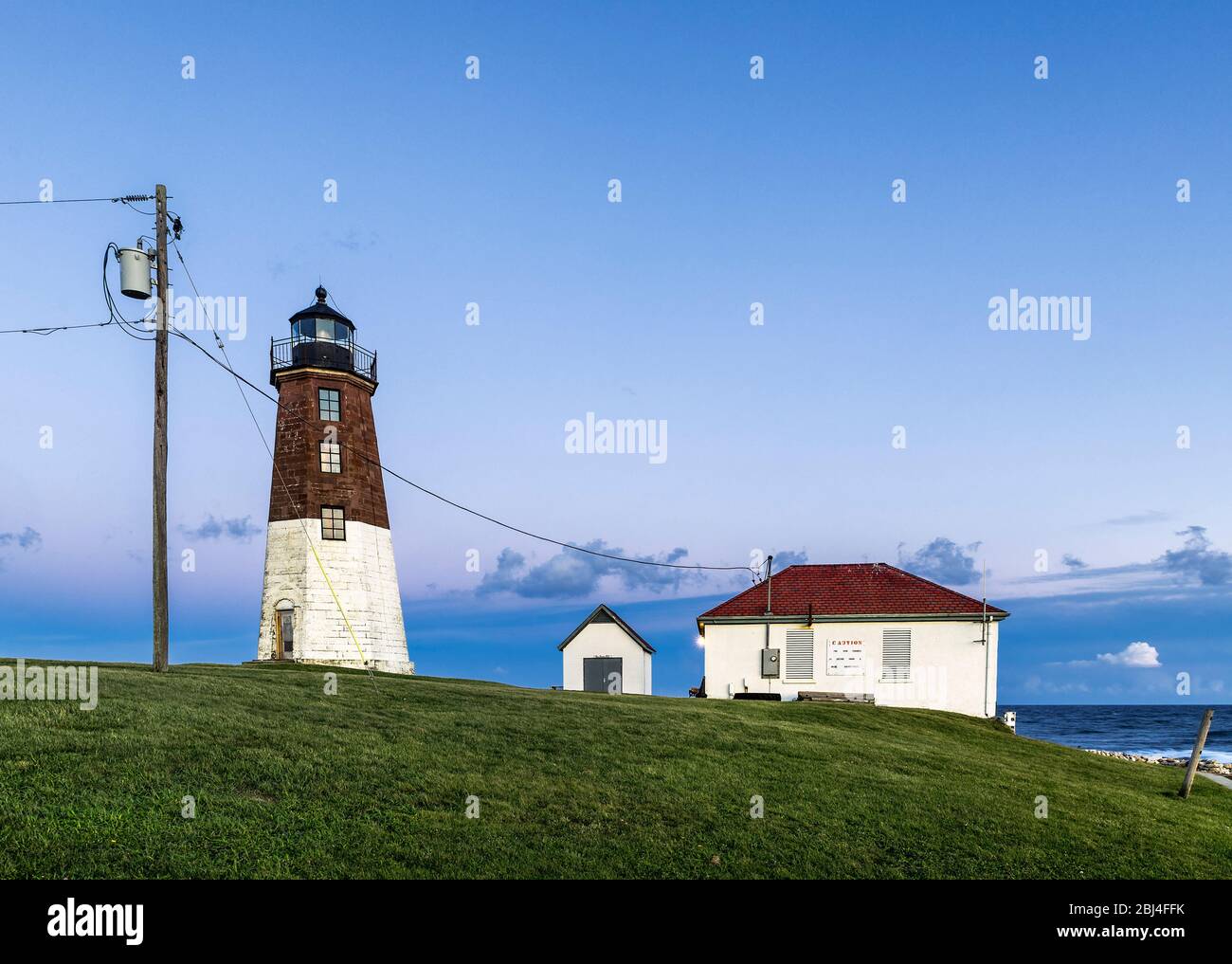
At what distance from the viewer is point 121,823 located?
7418 millimetres

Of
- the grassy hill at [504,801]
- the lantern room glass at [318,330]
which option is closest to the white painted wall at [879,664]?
the grassy hill at [504,801]

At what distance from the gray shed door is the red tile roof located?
16.8 ft

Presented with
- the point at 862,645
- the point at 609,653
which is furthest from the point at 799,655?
the point at 609,653

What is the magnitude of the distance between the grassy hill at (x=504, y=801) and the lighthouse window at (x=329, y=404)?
17.1 meters

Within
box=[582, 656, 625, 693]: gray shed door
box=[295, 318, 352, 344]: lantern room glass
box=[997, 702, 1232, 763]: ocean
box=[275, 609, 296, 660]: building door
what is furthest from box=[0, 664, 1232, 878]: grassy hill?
box=[997, 702, 1232, 763]: ocean

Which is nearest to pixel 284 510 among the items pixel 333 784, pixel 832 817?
pixel 333 784

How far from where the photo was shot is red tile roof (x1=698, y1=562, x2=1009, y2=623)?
31594 mm

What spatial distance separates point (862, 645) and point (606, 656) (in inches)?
473

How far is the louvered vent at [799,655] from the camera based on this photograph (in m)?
32.0

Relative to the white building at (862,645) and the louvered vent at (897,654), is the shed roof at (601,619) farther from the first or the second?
the louvered vent at (897,654)

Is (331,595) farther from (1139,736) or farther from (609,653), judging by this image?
(1139,736)

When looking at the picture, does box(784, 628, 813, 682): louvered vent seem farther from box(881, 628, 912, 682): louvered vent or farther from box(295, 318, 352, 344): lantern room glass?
box(295, 318, 352, 344): lantern room glass
